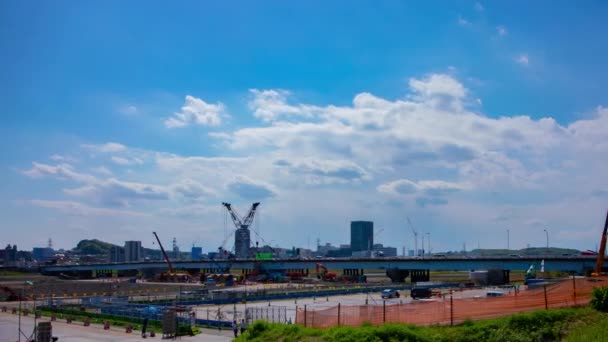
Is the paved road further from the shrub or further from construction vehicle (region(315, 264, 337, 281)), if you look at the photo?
construction vehicle (region(315, 264, 337, 281))

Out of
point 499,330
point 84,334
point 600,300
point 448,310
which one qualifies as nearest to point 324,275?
point 84,334

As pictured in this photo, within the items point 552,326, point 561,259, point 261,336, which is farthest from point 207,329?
point 561,259

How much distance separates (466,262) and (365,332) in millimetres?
132672

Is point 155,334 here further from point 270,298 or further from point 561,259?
point 561,259

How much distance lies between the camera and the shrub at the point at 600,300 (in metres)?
32.4

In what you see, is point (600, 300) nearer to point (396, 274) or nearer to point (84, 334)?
point (84, 334)

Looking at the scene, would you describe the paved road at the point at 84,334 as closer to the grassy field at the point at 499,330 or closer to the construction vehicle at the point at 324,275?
the grassy field at the point at 499,330

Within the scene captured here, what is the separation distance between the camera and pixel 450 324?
3234cm

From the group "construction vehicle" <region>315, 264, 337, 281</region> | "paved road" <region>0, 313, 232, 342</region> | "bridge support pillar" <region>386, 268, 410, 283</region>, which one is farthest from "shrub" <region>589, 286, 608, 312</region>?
"bridge support pillar" <region>386, 268, 410, 283</region>

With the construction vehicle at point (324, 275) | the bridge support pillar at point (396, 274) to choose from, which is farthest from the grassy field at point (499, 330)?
the bridge support pillar at point (396, 274)

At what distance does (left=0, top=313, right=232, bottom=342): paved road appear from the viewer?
165 ft

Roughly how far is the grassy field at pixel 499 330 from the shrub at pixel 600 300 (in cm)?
55

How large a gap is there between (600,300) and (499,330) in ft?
24.0

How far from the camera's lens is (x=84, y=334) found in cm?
5466
